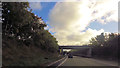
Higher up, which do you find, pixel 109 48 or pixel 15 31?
pixel 15 31

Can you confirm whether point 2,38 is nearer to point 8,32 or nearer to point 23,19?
point 8,32

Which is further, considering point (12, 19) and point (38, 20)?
point (38, 20)

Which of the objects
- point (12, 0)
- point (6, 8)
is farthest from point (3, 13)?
point (12, 0)

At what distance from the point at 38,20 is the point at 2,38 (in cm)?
1363

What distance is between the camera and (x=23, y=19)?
69.7ft

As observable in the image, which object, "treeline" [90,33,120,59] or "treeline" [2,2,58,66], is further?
"treeline" [90,33,120,59]

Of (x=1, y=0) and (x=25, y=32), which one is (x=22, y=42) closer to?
(x=25, y=32)

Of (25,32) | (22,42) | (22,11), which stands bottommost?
(22,42)

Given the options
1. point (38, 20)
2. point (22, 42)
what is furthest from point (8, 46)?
point (38, 20)

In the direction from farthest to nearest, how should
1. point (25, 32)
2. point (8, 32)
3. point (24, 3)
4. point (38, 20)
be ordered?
1. point (38, 20)
2. point (25, 32)
3. point (8, 32)
4. point (24, 3)

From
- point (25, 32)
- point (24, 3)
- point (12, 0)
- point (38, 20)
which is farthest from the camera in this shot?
point (38, 20)

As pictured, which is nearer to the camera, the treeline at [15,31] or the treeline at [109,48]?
the treeline at [15,31]

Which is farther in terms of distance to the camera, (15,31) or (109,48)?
(109,48)

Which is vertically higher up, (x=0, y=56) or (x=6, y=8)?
(x=6, y=8)
